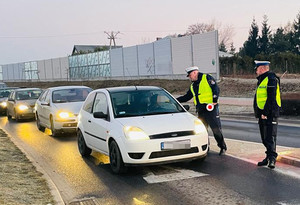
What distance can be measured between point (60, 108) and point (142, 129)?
6.19 meters

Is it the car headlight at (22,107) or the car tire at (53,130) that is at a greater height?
the car headlight at (22,107)

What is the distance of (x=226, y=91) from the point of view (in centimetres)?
2928

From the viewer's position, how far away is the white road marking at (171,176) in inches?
256

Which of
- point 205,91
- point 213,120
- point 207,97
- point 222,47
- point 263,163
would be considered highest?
point 222,47

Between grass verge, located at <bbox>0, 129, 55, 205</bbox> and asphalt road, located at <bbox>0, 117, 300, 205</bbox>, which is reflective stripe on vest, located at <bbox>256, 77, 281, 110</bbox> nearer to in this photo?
asphalt road, located at <bbox>0, 117, 300, 205</bbox>

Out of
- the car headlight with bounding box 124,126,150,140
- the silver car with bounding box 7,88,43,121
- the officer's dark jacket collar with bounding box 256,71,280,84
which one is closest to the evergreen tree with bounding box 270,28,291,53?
the silver car with bounding box 7,88,43,121

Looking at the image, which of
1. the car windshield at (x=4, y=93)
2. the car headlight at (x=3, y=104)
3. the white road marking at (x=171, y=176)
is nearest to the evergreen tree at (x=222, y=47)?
the car windshield at (x=4, y=93)

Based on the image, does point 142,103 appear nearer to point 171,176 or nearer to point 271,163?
point 171,176

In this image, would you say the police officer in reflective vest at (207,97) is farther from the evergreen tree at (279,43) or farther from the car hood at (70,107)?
the evergreen tree at (279,43)

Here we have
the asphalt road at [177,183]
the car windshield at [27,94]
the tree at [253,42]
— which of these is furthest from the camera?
the tree at [253,42]

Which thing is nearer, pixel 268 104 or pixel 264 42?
pixel 268 104

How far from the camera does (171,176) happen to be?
264 inches

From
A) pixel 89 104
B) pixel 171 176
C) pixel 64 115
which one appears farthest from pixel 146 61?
pixel 171 176

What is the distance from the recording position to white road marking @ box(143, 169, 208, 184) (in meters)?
6.51
